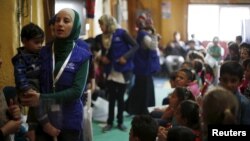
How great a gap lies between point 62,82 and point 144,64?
3.12 metres

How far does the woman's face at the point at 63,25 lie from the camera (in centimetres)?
234

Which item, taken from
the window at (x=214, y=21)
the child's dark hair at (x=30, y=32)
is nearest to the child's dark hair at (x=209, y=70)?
the child's dark hair at (x=30, y=32)

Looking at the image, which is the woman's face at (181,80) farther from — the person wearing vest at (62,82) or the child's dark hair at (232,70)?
the person wearing vest at (62,82)

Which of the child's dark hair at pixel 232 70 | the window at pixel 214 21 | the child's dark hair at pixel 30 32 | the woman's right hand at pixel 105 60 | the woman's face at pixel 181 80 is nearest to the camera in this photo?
the child's dark hair at pixel 232 70

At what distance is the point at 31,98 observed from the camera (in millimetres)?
2260

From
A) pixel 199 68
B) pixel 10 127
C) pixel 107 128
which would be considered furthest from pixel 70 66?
pixel 199 68

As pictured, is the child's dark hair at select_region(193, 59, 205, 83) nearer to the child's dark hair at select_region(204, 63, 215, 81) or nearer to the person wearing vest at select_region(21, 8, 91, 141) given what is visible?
the child's dark hair at select_region(204, 63, 215, 81)

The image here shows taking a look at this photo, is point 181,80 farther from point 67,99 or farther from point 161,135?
point 67,99

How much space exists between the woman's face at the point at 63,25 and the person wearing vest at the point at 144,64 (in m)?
2.94

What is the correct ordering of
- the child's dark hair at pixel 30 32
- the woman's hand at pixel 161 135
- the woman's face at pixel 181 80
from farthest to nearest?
the woman's face at pixel 181 80 < the child's dark hair at pixel 30 32 < the woman's hand at pixel 161 135

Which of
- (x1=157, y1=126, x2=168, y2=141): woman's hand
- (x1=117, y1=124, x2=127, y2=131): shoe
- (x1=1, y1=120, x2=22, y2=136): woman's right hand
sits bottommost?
(x1=117, y1=124, x2=127, y2=131): shoe

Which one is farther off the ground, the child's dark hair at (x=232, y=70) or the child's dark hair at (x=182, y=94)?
the child's dark hair at (x=232, y=70)

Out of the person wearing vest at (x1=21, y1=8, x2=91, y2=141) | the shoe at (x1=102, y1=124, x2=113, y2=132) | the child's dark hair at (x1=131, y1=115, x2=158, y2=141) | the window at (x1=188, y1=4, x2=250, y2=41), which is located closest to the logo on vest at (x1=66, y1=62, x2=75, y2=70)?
the person wearing vest at (x1=21, y1=8, x2=91, y2=141)

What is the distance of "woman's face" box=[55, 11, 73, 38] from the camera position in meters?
2.34
